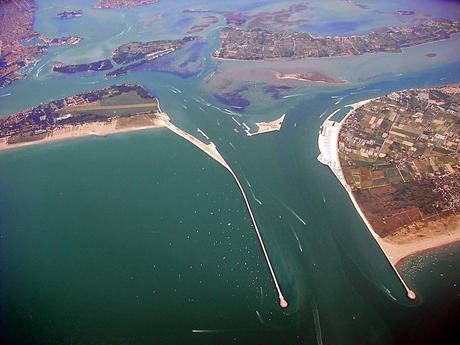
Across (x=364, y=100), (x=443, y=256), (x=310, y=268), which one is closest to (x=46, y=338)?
(x=310, y=268)

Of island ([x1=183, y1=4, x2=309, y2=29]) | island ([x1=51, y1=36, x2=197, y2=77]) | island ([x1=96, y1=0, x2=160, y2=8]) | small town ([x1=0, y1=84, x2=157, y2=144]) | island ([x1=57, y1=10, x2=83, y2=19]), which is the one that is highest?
island ([x1=96, y1=0, x2=160, y2=8])

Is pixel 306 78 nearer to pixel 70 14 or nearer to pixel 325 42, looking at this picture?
pixel 325 42

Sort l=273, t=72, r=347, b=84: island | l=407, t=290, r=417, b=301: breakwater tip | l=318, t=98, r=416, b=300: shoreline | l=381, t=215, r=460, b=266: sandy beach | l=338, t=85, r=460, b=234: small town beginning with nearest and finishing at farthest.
→ l=407, t=290, r=417, b=301: breakwater tip → l=318, t=98, r=416, b=300: shoreline → l=381, t=215, r=460, b=266: sandy beach → l=338, t=85, r=460, b=234: small town → l=273, t=72, r=347, b=84: island

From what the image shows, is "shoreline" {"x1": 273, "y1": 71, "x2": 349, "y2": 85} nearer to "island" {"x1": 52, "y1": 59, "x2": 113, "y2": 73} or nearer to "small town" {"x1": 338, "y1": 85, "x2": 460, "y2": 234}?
"small town" {"x1": 338, "y1": 85, "x2": 460, "y2": 234}

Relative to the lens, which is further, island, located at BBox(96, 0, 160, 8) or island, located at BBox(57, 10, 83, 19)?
island, located at BBox(96, 0, 160, 8)

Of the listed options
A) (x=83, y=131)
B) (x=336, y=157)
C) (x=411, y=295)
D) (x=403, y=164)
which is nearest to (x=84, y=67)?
(x=83, y=131)

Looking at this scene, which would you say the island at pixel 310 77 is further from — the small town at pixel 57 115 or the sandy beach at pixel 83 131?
the sandy beach at pixel 83 131

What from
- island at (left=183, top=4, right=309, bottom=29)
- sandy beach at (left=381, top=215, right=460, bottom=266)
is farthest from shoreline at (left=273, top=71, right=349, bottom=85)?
sandy beach at (left=381, top=215, right=460, bottom=266)
